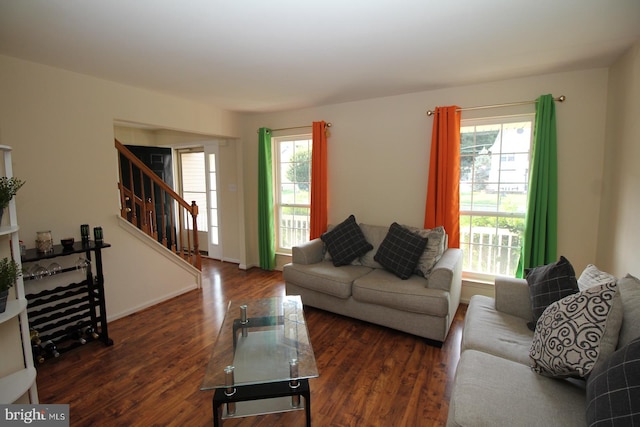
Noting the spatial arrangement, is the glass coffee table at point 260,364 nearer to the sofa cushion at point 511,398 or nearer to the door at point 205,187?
the sofa cushion at point 511,398

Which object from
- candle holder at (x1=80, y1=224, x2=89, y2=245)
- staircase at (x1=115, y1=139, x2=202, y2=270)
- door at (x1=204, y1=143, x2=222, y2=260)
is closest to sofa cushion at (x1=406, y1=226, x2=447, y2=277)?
staircase at (x1=115, y1=139, x2=202, y2=270)

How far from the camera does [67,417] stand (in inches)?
67.9

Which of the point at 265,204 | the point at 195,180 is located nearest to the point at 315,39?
the point at 265,204

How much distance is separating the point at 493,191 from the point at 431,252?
102cm

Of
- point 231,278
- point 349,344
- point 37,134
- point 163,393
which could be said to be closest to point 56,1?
point 37,134

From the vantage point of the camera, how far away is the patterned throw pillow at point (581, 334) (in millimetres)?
1292

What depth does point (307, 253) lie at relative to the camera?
3.34 meters

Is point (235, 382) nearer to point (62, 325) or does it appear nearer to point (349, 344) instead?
point (349, 344)

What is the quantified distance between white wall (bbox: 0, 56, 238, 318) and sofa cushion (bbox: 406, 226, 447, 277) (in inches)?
114

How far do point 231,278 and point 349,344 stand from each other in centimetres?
235

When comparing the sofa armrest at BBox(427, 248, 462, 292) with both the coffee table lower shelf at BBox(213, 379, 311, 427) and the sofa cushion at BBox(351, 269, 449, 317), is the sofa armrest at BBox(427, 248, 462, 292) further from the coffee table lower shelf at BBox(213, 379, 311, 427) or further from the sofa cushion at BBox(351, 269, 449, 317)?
the coffee table lower shelf at BBox(213, 379, 311, 427)

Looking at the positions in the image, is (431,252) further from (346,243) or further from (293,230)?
(293,230)

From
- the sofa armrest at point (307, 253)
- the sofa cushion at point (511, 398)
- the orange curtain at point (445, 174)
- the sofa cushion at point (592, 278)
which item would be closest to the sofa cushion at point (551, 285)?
the sofa cushion at point (592, 278)

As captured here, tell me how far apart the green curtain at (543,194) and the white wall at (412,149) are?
12 centimetres
